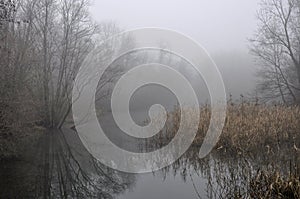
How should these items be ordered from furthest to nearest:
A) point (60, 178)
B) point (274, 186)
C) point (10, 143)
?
1. point (10, 143)
2. point (60, 178)
3. point (274, 186)

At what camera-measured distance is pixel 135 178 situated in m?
7.77

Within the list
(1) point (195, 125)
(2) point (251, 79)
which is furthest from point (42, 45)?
(2) point (251, 79)

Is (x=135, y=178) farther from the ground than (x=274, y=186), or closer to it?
closer to it

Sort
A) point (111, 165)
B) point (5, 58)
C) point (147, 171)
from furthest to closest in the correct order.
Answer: point (5, 58) < point (111, 165) < point (147, 171)

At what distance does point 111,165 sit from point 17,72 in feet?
15.2

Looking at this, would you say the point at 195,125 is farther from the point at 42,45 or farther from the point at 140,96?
the point at 140,96

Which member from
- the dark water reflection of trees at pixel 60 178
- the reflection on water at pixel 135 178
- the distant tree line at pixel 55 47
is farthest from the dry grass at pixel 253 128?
the distant tree line at pixel 55 47

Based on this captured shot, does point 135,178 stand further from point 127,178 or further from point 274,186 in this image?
point 274,186

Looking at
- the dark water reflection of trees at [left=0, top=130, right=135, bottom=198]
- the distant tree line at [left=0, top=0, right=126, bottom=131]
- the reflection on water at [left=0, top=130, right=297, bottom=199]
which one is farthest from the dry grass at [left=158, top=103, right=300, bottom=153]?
the distant tree line at [left=0, top=0, right=126, bottom=131]

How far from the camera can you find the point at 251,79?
30.1m

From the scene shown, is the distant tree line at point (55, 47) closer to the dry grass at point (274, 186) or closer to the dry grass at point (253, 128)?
the dry grass at point (253, 128)

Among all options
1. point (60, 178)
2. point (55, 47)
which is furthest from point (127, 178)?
point (55, 47)

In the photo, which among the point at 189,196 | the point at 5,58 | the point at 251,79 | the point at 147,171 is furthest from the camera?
the point at 251,79

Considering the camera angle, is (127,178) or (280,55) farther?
(280,55)
